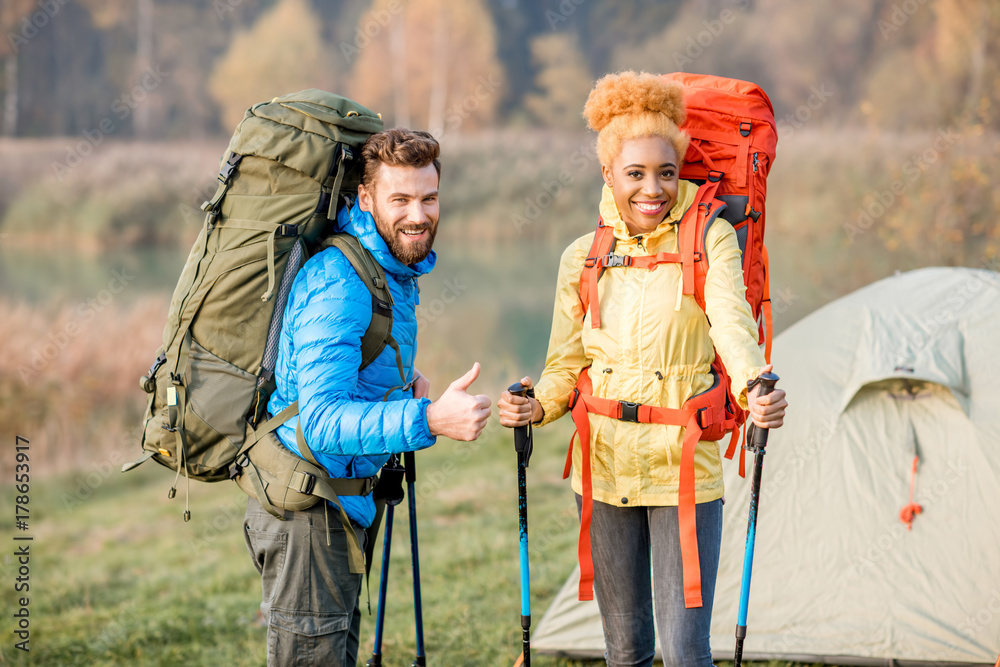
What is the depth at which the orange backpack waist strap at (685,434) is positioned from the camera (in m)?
2.50

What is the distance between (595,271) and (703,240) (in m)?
0.35

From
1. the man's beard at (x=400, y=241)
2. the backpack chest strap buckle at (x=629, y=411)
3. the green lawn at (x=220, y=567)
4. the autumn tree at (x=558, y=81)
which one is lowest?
the green lawn at (x=220, y=567)

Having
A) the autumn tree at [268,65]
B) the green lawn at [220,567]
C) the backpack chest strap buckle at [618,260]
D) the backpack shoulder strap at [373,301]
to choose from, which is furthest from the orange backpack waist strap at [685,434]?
the autumn tree at [268,65]

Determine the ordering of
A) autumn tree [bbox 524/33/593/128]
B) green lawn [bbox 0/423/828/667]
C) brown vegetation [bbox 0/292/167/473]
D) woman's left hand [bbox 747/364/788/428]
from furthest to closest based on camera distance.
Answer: autumn tree [bbox 524/33/593/128] < brown vegetation [bbox 0/292/167/473] < green lawn [bbox 0/423/828/667] < woman's left hand [bbox 747/364/788/428]

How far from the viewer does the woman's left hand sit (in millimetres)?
2301

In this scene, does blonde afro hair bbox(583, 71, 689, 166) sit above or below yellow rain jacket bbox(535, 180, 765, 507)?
above

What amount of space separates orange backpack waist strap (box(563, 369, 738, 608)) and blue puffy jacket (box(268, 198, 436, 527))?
0.58 metres

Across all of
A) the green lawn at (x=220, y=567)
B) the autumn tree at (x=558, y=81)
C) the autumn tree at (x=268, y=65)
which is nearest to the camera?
the green lawn at (x=220, y=567)

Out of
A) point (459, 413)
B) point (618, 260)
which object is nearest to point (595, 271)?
point (618, 260)

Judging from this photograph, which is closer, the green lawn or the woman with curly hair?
the woman with curly hair

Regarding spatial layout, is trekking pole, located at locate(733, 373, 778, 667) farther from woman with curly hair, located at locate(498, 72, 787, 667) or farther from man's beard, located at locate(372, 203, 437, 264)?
man's beard, located at locate(372, 203, 437, 264)

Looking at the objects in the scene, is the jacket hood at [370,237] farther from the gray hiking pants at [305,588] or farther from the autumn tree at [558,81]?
the autumn tree at [558,81]

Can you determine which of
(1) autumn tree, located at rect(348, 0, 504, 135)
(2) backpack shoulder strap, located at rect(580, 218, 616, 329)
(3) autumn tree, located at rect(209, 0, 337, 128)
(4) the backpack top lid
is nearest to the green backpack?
(4) the backpack top lid

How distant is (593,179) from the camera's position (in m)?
21.8
